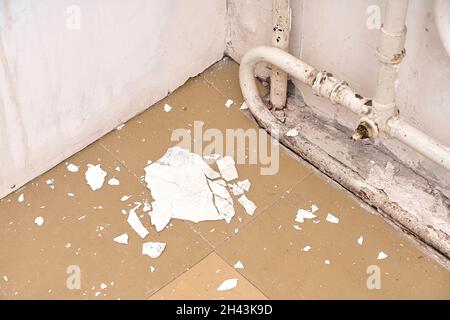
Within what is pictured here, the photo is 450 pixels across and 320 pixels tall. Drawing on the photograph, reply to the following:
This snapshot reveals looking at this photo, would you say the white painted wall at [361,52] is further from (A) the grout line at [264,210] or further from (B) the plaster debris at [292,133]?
(A) the grout line at [264,210]

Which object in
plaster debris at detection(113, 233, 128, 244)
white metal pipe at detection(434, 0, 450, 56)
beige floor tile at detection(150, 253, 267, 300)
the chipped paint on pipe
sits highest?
white metal pipe at detection(434, 0, 450, 56)

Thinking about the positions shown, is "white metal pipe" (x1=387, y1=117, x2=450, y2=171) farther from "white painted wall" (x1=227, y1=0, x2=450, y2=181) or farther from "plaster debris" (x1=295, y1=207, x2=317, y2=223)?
"plaster debris" (x1=295, y1=207, x2=317, y2=223)

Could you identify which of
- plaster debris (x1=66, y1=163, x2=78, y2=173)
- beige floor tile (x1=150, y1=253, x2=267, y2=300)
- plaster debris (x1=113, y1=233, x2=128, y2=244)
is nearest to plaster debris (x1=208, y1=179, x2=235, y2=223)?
beige floor tile (x1=150, y1=253, x2=267, y2=300)

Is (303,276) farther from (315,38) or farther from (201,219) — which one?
(315,38)

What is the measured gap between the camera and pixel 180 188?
203 cm

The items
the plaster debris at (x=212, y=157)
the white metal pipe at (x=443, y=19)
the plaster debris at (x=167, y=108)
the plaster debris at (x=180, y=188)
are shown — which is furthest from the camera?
the plaster debris at (x=167, y=108)

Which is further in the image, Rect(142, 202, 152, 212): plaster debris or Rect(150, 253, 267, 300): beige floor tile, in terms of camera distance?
Rect(142, 202, 152, 212): plaster debris

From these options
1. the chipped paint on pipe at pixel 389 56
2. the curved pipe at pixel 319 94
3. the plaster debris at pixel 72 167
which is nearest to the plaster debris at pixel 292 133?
the curved pipe at pixel 319 94

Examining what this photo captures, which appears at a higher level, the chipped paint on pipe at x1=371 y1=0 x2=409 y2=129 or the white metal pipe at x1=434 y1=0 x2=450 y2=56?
the white metal pipe at x1=434 y1=0 x2=450 y2=56

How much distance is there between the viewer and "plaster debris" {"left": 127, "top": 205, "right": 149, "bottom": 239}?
1944 mm

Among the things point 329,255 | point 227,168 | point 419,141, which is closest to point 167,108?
point 227,168

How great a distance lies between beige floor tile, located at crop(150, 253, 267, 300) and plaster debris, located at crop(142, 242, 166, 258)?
0.29ft

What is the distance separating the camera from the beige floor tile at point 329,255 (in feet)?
6.03

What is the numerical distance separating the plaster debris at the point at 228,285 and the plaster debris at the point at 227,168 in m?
0.31
